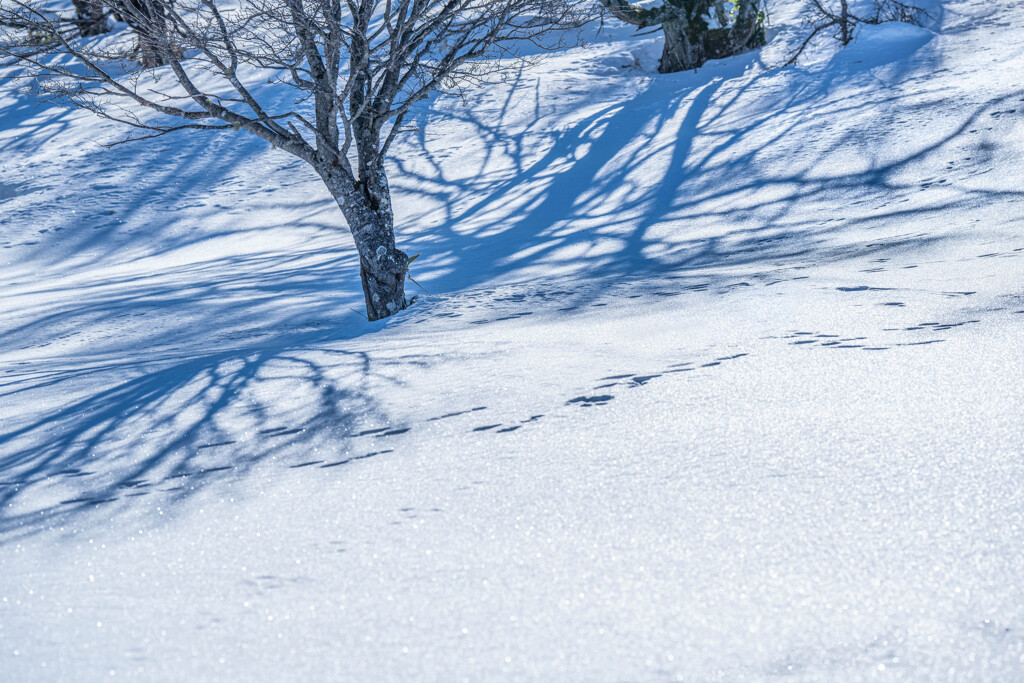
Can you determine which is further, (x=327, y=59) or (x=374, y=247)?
(x=374, y=247)

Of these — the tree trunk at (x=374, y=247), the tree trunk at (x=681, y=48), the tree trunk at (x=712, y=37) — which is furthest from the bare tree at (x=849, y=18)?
the tree trunk at (x=374, y=247)

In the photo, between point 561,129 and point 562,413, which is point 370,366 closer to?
point 562,413

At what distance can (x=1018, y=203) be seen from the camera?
5.52 m

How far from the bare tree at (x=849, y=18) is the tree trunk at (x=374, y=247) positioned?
24.1 ft

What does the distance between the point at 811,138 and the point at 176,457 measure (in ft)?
25.0

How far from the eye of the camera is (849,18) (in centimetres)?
1117

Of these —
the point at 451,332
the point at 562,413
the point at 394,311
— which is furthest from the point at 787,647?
the point at 394,311

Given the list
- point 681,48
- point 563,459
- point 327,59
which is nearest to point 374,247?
point 327,59

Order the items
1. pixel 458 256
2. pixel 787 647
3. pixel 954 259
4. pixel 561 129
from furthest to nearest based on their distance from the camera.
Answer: pixel 561 129 < pixel 458 256 < pixel 954 259 < pixel 787 647

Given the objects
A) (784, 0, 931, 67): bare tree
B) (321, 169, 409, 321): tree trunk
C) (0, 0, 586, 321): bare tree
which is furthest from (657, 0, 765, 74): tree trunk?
(321, 169, 409, 321): tree trunk

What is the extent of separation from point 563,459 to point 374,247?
11.8ft

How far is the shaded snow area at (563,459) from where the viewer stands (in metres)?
1.45

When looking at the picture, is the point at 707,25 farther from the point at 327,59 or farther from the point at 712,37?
the point at 327,59

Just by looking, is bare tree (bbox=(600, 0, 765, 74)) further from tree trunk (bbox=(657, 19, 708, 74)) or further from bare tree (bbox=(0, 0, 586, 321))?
bare tree (bbox=(0, 0, 586, 321))
